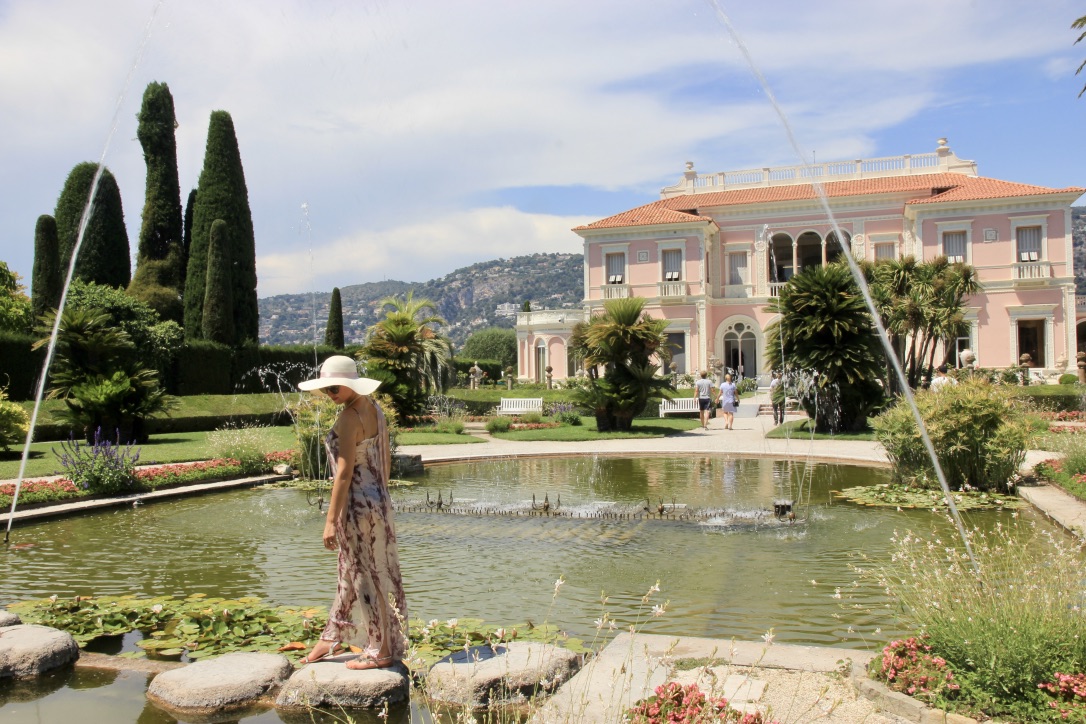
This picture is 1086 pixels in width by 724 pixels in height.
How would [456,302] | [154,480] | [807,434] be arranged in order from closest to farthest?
1. [154,480]
2. [807,434]
3. [456,302]

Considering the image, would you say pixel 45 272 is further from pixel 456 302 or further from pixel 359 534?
pixel 456 302

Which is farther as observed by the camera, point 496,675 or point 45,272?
point 45,272

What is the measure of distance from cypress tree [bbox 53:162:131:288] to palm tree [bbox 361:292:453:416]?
56.0 feet

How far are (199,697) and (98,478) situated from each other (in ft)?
26.3

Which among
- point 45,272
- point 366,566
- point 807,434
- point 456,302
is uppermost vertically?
point 456,302

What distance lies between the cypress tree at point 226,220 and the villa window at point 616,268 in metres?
17.4

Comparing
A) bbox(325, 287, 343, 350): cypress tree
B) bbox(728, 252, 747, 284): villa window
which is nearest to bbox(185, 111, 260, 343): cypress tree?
bbox(325, 287, 343, 350): cypress tree

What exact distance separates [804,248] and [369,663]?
46.0 m

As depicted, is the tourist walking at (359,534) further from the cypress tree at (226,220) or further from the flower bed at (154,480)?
the cypress tree at (226,220)

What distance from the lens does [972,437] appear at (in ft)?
36.6

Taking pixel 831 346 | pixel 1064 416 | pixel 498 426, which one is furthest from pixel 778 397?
pixel 1064 416

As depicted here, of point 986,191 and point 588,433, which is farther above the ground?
point 986,191

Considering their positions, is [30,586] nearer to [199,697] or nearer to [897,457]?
[199,697]

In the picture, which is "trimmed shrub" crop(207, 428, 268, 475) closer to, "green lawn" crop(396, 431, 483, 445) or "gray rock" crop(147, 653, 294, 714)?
"green lawn" crop(396, 431, 483, 445)
